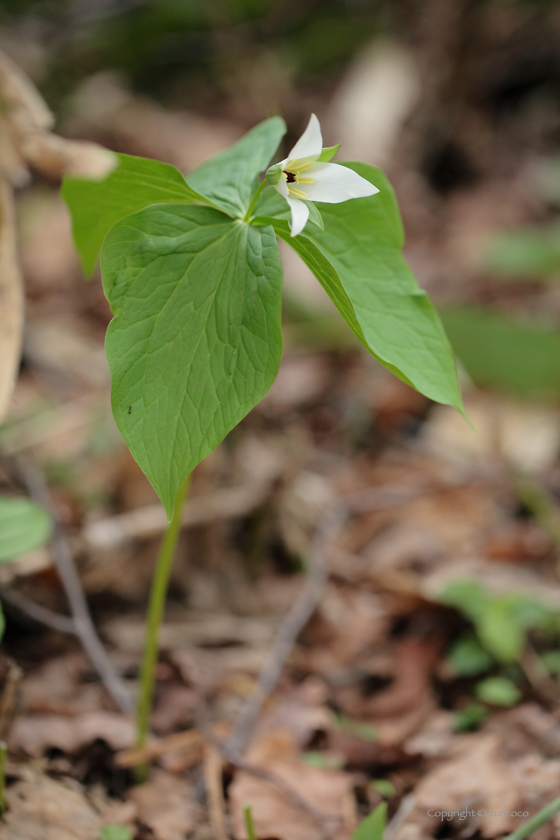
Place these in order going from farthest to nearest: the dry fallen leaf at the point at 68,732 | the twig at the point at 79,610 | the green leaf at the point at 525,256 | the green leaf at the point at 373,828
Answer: the green leaf at the point at 525,256, the twig at the point at 79,610, the dry fallen leaf at the point at 68,732, the green leaf at the point at 373,828

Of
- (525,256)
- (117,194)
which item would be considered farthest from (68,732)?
(525,256)

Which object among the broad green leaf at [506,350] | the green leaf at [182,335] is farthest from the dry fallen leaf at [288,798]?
the broad green leaf at [506,350]

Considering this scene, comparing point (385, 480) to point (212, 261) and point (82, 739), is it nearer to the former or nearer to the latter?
point (82, 739)

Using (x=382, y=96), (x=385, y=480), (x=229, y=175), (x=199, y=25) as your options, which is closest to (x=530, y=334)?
(x=385, y=480)

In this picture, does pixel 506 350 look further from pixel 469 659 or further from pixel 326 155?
pixel 326 155

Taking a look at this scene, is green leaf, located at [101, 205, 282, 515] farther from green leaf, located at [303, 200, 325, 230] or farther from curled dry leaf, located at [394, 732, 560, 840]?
curled dry leaf, located at [394, 732, 560, 840]

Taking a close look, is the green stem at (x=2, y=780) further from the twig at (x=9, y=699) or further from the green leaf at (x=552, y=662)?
the green leaf at (x=552, y=662)

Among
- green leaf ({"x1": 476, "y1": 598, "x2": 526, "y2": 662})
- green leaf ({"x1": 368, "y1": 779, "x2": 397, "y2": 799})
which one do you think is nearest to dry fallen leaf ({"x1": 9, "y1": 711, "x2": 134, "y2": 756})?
green leaf ({"x1": 368, "y1": 779, "x2": 397, "y2": 799})

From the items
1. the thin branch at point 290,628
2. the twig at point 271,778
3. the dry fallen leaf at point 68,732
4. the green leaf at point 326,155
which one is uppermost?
the green leaf at point 326,155
